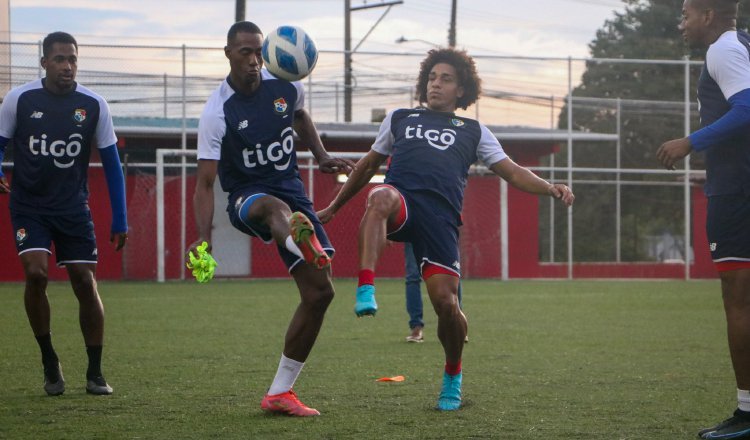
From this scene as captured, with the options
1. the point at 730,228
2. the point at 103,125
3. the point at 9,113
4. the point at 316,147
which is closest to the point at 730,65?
the point at 730,228

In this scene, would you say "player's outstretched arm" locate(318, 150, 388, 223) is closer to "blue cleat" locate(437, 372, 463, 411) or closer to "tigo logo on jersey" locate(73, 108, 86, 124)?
"blue cleat" locate(437, 372, 463, 411)

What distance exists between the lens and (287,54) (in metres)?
6.48

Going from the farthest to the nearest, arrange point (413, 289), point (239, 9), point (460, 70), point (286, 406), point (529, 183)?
point (239, 9) → point (413, 289) → point (460, 70) → point (529, 183) → point (286, 406)

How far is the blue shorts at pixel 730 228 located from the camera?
18.4 ft

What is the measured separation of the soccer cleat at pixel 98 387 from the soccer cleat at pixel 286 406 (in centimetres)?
136

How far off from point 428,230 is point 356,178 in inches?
24.4

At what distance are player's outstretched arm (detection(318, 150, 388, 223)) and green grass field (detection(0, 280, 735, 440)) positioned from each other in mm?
1194

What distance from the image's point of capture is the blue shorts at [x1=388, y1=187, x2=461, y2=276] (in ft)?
21.1

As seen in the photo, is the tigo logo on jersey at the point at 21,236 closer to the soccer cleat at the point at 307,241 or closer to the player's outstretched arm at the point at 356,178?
the player's outstretched arm at the point at 356,178

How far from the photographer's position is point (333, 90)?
A: 25641 mm

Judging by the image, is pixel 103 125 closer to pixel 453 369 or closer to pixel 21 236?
pixel 21 236

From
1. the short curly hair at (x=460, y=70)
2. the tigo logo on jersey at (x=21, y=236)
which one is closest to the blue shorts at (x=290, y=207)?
the short curly hair at (x=460, y=70)

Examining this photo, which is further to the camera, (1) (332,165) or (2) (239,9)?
(2) (239,9)

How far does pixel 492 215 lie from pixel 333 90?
494 cm
